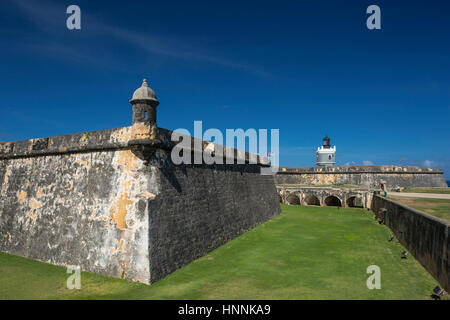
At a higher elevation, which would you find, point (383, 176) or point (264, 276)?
point (383, 176)

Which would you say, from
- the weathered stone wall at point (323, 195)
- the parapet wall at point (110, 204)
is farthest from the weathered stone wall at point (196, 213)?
the weathered stone wall at point (323, 195)

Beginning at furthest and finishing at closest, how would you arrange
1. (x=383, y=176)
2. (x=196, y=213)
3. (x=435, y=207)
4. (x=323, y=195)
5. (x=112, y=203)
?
(x=383, y=176)
(x=323, y=195)
(x=435, y=207)
(x=196, y=213)
(x=112, y=203)

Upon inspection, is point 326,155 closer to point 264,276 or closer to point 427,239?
point 427,239

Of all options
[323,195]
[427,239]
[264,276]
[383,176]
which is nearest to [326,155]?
[383,176]

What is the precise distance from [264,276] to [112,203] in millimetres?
5597

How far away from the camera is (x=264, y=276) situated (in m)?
8.88

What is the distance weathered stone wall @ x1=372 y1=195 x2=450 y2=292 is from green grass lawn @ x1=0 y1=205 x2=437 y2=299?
41 cm

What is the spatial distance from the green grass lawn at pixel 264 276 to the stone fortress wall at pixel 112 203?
1.84ft

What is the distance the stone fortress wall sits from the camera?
8.62 meters

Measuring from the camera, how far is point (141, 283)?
26.7 ft

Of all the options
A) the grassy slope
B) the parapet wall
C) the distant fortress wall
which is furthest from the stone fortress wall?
the distant fortress wall

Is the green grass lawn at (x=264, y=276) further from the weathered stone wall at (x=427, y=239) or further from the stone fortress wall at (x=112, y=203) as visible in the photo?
the stone fortress wall at (x=112, y=203)
